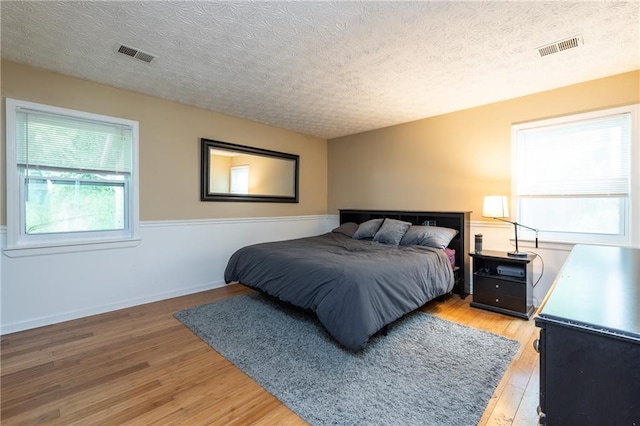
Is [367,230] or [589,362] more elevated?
[367,230]

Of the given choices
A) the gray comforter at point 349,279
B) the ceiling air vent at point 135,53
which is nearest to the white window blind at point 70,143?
the ceiling air vent at point 135,53

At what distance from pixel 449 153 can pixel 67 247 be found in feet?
14.9

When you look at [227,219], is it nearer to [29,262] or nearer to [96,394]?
[29,262]

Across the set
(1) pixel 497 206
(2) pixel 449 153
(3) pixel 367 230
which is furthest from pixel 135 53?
(1) pixel 497 206

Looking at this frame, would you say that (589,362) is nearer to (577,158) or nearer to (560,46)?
(560,46)

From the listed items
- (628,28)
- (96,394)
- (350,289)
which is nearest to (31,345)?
(96,394)

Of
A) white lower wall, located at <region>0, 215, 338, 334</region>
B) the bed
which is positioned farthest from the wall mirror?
the bed

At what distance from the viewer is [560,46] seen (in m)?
2.21

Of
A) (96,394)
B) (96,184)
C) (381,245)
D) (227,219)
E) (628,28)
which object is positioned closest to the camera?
(96,394)

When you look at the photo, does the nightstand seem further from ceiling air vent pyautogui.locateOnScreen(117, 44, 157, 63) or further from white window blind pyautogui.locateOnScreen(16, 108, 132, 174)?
white window blind pyautogui.locateOnScreen(16, 108, 132, 174)

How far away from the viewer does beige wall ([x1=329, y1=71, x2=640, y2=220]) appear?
294 centimetres

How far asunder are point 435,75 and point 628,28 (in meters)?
1.29

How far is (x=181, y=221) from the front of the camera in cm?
361

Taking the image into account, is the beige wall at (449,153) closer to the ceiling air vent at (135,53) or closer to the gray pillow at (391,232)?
the gray pillow at (391,232)
